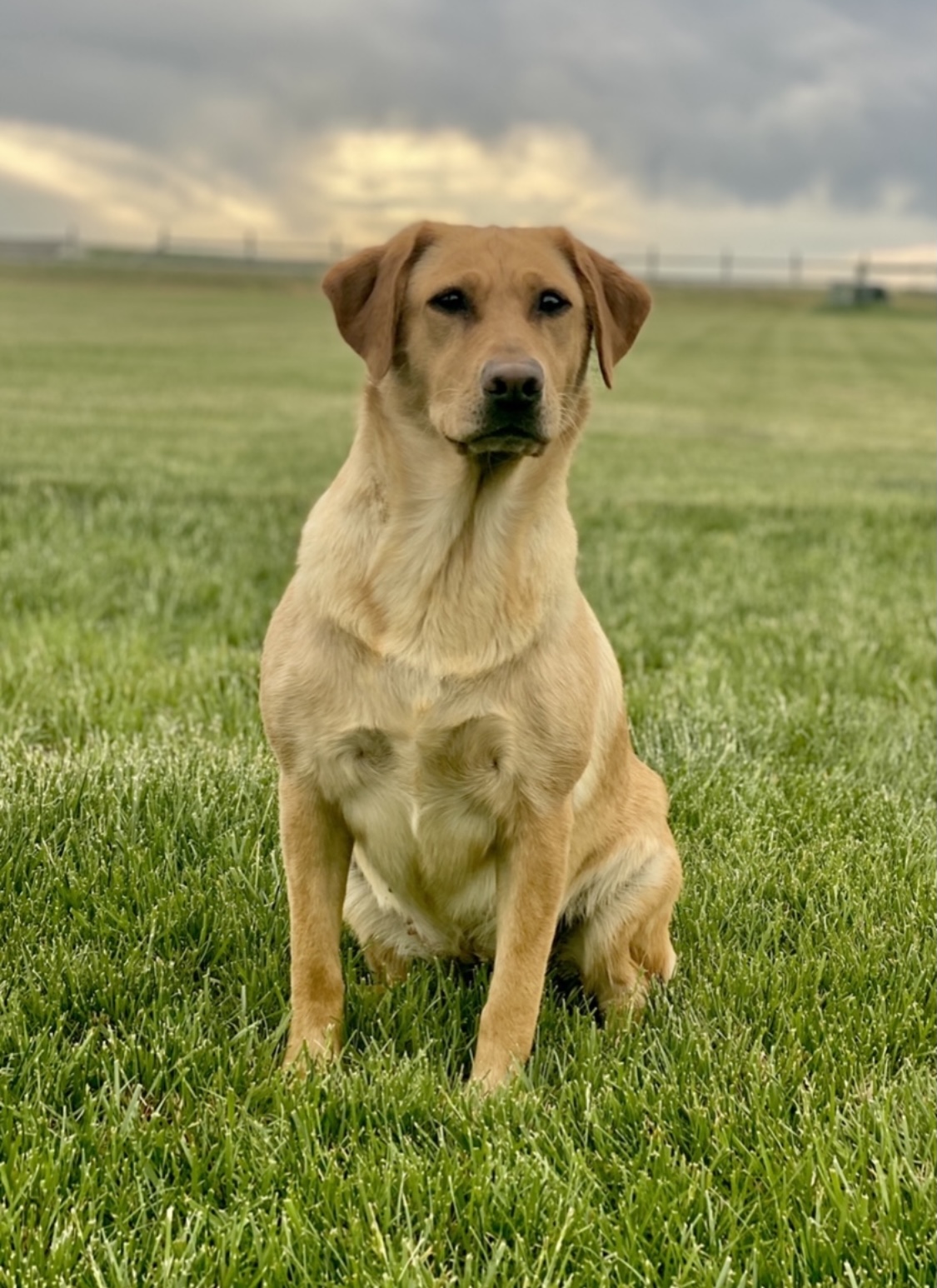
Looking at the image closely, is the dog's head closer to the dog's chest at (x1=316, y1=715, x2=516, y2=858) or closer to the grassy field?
the dog's chest at (x1=316, y1=715, x2=516, y2=858)

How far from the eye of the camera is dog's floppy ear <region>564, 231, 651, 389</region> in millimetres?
2695

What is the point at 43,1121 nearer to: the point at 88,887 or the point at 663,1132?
the point at 88,887

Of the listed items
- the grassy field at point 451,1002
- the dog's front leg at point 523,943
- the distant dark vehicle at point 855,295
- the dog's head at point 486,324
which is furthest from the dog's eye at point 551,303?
the distant dark vehicle at point 855,295

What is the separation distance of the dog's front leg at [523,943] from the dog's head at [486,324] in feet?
2.68

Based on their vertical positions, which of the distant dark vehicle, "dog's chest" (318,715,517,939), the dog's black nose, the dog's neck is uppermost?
the distant dark vehicle

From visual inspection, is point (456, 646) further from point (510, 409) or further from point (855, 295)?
point (855, 295)

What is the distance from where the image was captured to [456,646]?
2.39 metres

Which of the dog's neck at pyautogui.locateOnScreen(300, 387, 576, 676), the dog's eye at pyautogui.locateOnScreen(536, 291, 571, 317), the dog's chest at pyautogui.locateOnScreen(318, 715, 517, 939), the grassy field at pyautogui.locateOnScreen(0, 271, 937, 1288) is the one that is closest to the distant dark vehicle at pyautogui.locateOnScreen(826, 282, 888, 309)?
the grassy field at pyautogui.locateOnScreen(0, 271, 937, 1288)

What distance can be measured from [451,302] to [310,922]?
1371 mm

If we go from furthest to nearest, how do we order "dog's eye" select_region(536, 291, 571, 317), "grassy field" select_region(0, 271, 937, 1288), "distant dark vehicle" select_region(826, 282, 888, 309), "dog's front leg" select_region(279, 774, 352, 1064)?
"distant dark vehicle" select_region(826, 282, 888, 309) → "dog's eye" select_region(536, 291, 571, 317) → "dog's front leg" select_region(279, 774, 352, 1064) → "grassy field" select_region(0, 271, 937, 1288)

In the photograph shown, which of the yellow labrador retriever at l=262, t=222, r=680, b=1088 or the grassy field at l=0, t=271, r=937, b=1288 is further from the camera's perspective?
the yellow labrador retriever at l=262, t=222, r=680, b=1088

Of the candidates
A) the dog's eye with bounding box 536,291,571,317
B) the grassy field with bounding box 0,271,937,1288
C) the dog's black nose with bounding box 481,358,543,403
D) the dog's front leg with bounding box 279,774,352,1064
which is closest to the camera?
the grassy field with bounding box 0,271,937,1288

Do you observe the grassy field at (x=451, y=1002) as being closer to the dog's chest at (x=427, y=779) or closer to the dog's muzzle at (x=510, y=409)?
the dog's chest at (x=427, y=779)

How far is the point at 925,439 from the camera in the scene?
17.6m
